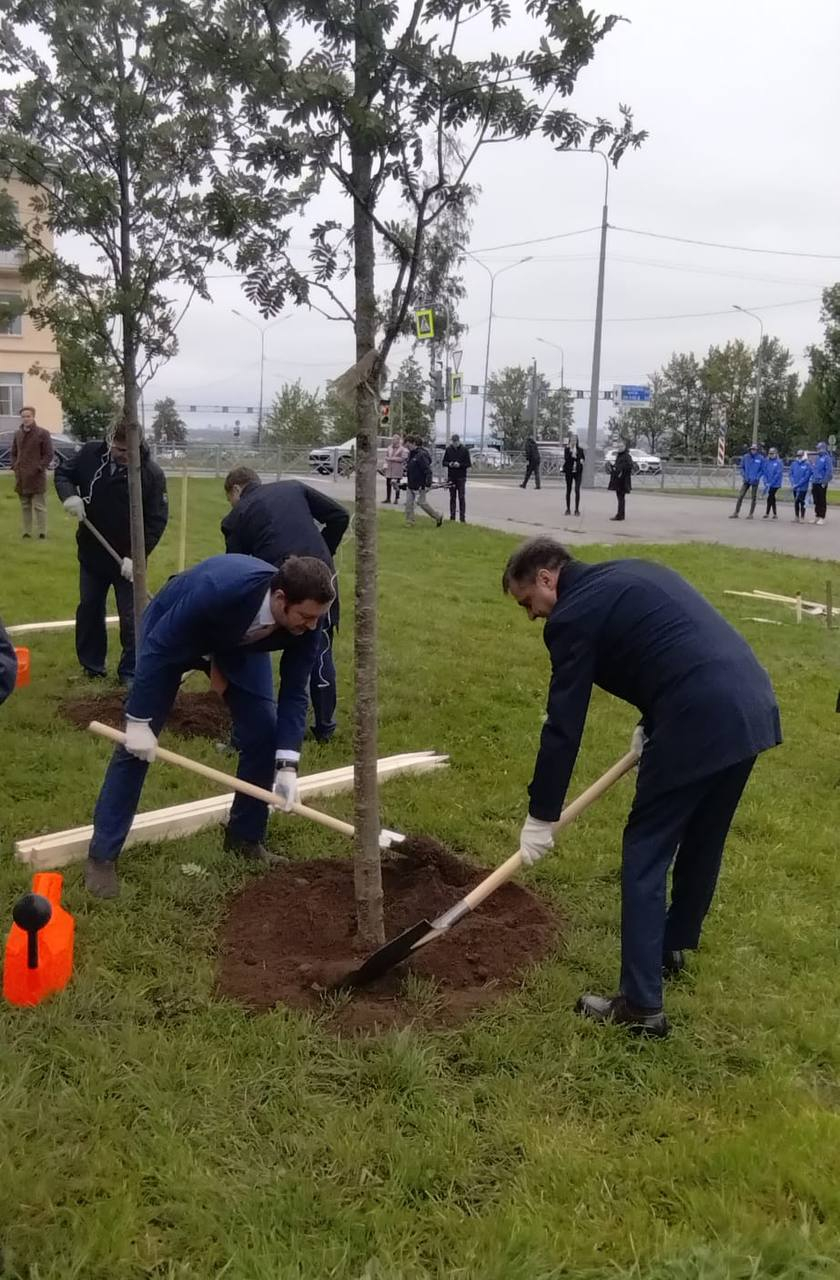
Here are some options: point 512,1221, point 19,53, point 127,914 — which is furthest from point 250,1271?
point 19,53

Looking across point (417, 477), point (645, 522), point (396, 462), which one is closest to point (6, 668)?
point (417, 477)

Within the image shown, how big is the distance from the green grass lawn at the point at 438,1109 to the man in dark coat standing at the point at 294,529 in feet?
4.30

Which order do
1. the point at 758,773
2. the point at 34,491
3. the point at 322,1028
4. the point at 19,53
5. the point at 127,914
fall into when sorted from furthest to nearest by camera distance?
the point at 34,491 < the point at 758,773 < the point at 19,53 < the point at 127,914 < the point at 322,1028

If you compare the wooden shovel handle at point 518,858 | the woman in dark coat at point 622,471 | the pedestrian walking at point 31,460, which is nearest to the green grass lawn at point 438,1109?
the wooden shovel handle at point 518,858

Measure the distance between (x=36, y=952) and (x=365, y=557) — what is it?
1679mm

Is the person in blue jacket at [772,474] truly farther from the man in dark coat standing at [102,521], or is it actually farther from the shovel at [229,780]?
the shovel at [229,780]

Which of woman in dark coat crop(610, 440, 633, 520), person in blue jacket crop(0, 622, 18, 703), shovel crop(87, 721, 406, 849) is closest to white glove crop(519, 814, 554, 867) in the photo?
shovel crop(87, 721, 406, 849)

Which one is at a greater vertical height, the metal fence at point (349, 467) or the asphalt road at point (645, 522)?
the metal fence at point (349, 467)

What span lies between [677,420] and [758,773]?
65.2 m

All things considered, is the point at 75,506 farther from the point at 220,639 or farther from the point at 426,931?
the point at 426,931

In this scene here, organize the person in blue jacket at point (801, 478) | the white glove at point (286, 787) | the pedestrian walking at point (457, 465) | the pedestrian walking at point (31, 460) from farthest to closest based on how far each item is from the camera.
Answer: the person in blue jacket at point (801, 478)
the pedestrian walking at point (457, 465)
the pedestrian walking at point (31, 460)
the white glove at point (286, 787)

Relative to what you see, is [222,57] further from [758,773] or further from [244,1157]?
[758,773]

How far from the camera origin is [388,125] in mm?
3199

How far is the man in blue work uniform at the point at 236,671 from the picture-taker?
155 inches
